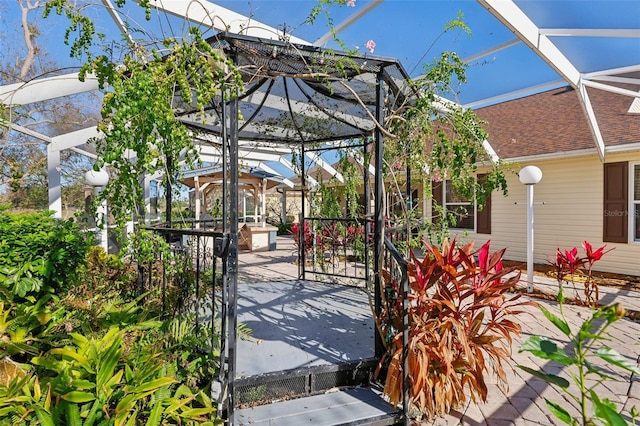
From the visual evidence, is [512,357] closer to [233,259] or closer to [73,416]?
[233,259]

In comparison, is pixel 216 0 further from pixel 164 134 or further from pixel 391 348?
pixel 391 348

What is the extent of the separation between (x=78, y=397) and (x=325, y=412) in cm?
155

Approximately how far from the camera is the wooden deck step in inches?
90.7

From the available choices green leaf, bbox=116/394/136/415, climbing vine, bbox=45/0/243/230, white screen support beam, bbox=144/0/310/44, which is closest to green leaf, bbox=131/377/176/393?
green leaf, bbox=116/394/136/415

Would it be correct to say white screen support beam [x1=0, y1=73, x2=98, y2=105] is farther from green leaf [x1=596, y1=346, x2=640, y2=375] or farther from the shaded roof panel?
green leaf [x1=596, y1=346, x2=640, y2=375]

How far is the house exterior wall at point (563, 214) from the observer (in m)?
7.52

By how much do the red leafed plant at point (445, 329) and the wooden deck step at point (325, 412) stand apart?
0.48ft

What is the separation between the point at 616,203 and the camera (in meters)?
7.40

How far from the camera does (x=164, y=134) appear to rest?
2.13m

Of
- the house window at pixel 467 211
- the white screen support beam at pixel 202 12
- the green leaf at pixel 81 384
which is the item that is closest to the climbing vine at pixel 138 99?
the green leaf at pixel 81 384

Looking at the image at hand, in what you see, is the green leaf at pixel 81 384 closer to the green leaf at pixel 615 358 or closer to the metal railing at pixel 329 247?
the green leaf at pixel 615 358

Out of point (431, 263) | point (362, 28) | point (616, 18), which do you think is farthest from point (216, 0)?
point (616, 18)

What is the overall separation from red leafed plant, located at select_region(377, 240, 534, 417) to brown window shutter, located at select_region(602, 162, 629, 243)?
6779mm

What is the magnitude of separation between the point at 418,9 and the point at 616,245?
713 cm
